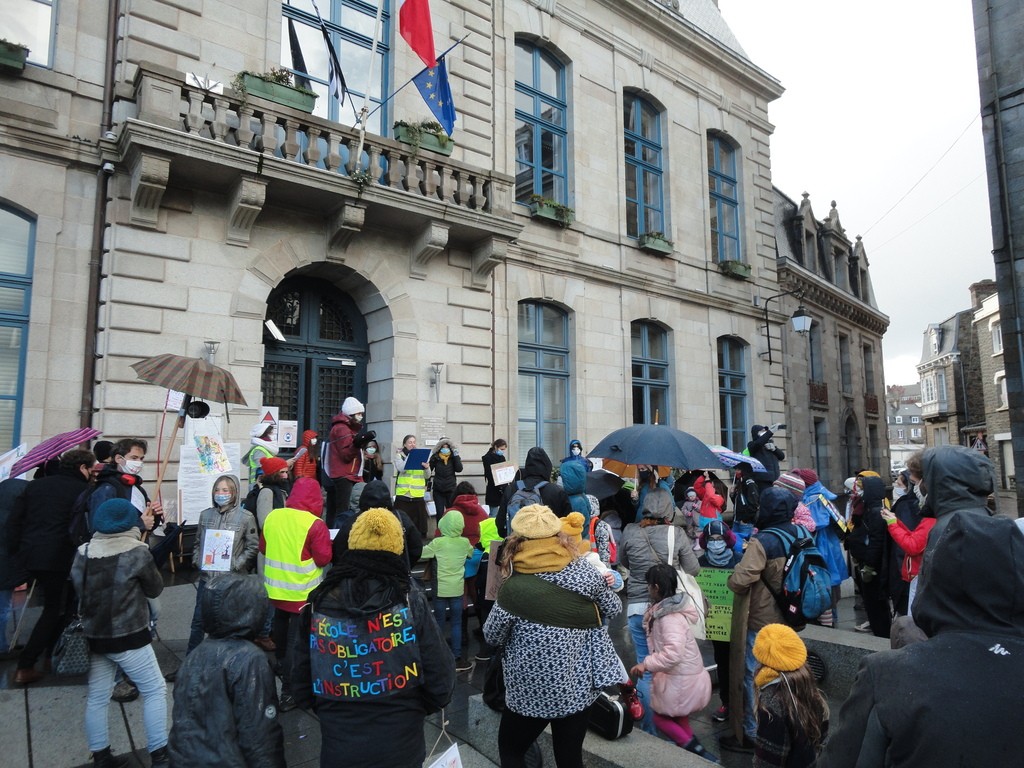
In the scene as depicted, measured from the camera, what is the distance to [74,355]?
8.62 meters

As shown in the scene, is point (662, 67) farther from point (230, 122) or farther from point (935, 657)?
point (935, 657)

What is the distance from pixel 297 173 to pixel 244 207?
926 millimetres

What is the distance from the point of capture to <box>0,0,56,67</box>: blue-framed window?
8766mm

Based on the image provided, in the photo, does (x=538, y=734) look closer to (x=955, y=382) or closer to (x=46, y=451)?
(x=46, y=451)

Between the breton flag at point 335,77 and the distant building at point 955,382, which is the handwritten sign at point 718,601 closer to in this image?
the breton flag at point 335,77

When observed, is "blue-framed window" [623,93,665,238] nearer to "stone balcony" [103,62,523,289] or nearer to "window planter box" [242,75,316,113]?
"stone balcony" [103,62,523,289]

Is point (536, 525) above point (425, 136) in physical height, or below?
below

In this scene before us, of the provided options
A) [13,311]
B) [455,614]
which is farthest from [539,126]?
[455,614]

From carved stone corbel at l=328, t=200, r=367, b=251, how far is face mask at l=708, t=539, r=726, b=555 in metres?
7.64

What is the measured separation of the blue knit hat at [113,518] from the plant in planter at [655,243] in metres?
13.8

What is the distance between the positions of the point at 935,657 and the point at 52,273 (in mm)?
10260

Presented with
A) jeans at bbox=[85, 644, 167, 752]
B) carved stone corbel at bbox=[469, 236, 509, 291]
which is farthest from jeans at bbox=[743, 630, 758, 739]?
carved stone corbel at bbox=[469, 236, 509, 291]

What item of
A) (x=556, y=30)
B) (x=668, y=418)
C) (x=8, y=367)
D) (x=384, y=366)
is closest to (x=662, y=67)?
(x=556, y=30)

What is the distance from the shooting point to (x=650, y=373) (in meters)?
16.3
